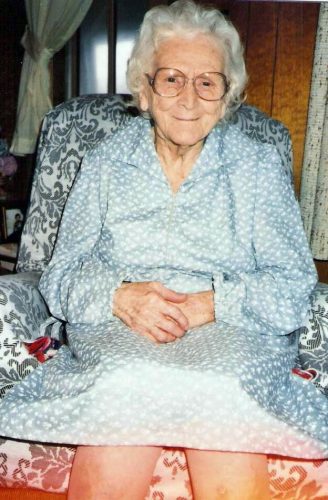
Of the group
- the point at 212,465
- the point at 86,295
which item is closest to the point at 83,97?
the point at 86,295

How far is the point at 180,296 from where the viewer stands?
1.22m

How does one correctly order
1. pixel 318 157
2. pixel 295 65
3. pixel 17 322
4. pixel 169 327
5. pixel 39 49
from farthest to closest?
1. pixel 39 49
2. pixel 295 65
3. pixel 318 157
4. pixel 17 322
5. pixel 169 327

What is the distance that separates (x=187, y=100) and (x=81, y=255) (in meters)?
0.50

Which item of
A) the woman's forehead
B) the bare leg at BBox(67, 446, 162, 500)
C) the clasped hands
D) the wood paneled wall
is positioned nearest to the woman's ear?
the woman's forehead

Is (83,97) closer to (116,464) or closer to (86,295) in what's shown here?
(86,295)

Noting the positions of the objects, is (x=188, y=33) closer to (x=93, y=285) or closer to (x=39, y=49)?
(x=93, y=285)

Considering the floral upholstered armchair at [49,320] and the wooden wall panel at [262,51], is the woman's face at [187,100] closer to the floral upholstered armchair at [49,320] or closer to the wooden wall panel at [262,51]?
the floral upholstered armchair at [49,320]

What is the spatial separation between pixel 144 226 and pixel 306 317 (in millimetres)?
505

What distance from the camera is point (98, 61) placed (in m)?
3.88

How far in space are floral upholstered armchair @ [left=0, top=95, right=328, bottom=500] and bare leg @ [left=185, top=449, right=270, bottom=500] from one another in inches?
6.2

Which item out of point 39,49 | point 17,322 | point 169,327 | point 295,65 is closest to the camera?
point 169,327

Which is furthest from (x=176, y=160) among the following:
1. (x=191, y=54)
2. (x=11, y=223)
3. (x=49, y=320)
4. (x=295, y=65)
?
(x=11, y=223)

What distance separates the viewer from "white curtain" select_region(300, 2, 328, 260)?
230 centimetres

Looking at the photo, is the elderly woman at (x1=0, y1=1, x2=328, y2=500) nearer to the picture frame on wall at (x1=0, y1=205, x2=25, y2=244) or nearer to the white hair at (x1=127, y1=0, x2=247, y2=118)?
the white hair at (x1=127, y1=0, x2=247, y2=118)
